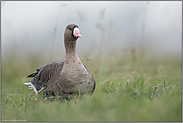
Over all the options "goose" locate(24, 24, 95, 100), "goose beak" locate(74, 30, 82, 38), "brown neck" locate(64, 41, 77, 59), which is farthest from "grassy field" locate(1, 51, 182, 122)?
"goose beak" locate(74, 30, 82, 38)

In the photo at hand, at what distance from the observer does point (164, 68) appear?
18.4ft

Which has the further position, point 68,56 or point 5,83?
point 5,83

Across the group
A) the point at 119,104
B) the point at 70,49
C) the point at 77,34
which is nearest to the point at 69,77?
the point at 70,49

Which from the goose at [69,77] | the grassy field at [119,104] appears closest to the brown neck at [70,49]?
the goose at [69,77]

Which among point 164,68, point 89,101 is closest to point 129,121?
point 89,101

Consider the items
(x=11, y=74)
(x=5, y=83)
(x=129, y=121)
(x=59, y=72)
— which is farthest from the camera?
(x=11, y=74)

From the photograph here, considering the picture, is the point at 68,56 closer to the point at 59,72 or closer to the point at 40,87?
the point at 59,72

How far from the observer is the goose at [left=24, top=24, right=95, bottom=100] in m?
3.91

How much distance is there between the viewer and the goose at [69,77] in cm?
391

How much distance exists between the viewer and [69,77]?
396cm

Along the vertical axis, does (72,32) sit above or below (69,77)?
above

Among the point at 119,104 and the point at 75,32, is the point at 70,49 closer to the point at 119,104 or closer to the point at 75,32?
the point at 75,32

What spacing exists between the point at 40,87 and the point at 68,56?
90 centimetres

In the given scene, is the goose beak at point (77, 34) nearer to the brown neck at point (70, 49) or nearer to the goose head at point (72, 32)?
the goose head at point (72, 32)
